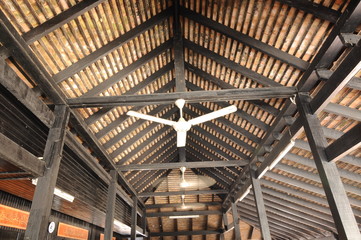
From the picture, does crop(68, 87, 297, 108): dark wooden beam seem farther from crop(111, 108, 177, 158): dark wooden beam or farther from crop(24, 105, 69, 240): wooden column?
crop(111, 108, 177, 158): dark wooden beam

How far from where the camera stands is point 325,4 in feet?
12.2

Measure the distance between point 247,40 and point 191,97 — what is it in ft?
5.50

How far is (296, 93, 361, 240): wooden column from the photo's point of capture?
3.72 meters

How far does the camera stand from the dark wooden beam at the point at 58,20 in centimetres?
378

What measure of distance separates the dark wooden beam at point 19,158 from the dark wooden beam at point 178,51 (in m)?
3.19

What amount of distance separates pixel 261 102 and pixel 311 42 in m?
2.17

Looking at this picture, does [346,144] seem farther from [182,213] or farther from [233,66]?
[182,213]

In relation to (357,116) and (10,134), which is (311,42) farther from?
(10,134)

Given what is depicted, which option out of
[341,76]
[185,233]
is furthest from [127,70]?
[185,233]

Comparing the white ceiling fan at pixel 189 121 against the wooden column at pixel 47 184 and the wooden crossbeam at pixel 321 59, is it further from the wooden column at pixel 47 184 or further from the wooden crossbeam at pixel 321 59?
the wooden crossbeam at pixel 321 59

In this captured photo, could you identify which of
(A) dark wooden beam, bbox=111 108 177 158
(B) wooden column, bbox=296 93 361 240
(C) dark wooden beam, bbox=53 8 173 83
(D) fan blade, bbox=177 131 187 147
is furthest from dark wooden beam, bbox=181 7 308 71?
(A) dark wooden beam, bbox=111 108 177 158

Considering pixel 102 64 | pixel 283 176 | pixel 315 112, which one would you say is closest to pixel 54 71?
pixel 102 64

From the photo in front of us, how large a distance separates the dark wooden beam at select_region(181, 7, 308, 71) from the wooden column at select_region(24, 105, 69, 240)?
3529 mm

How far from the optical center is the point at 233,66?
5.64 m
